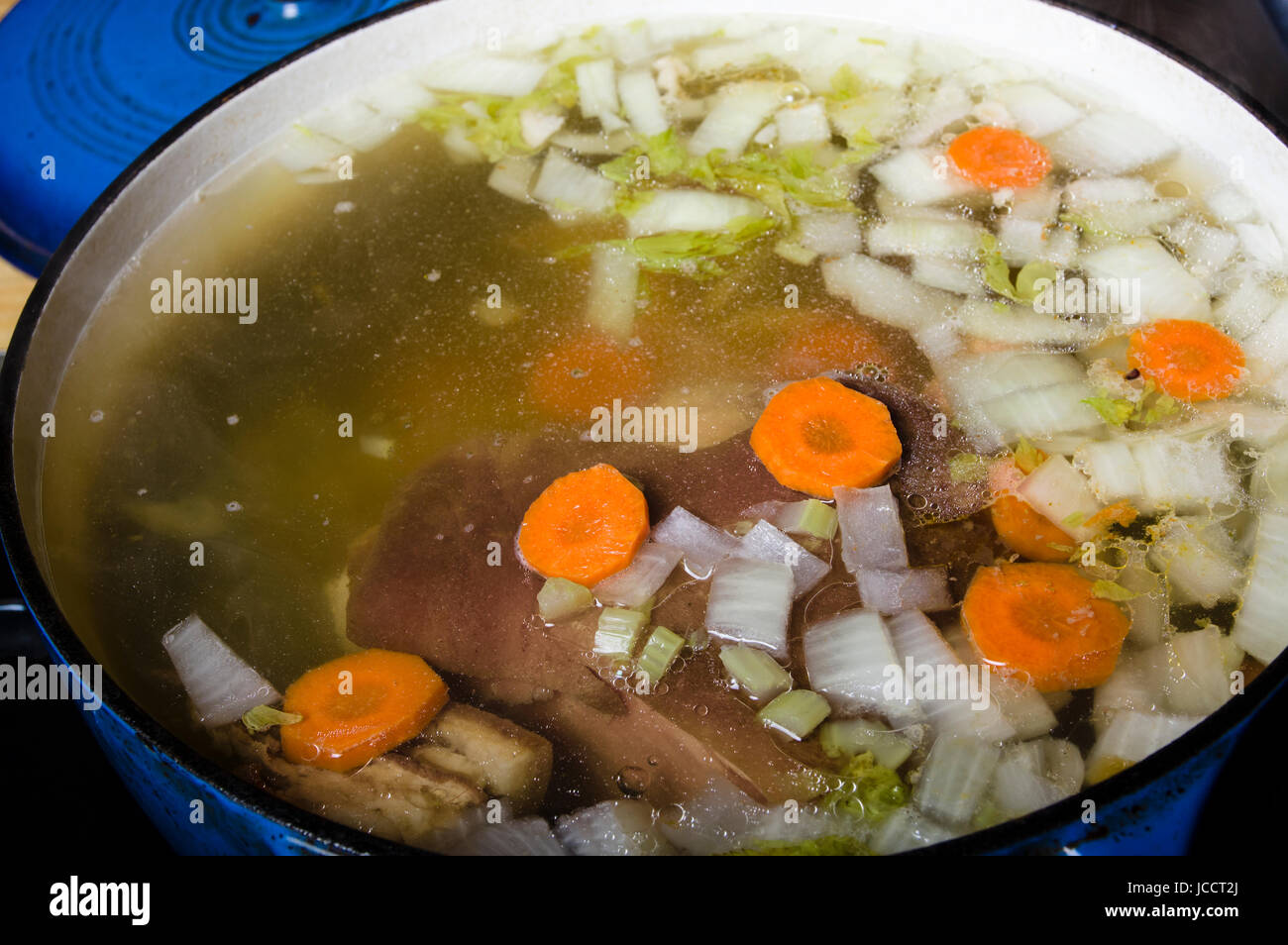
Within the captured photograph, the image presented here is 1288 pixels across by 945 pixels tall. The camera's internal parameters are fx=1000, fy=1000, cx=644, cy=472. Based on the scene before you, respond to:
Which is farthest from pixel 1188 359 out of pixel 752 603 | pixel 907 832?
pixel 907 832

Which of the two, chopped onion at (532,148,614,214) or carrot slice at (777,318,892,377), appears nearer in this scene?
carrot slice at (777,318,892,377)

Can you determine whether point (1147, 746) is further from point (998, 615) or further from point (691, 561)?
point (691, 561)

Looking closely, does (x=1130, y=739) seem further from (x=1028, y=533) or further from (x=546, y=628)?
(x=546, y=628)

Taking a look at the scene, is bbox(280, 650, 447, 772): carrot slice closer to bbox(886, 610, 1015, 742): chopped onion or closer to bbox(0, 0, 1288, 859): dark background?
bbox(0, 0, 1288, 859): dark background

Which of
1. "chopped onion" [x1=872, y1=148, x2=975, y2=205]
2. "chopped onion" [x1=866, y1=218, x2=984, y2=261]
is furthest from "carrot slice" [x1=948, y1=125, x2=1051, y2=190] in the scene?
"chopped onion" [x1=866, y1=218, x2=984, y2=261]

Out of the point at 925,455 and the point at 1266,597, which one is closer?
the point at 1266,597

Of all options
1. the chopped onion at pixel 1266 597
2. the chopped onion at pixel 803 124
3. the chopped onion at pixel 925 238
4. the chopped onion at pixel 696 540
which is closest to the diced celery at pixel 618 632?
the chopped onion at pixel 696 540
